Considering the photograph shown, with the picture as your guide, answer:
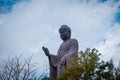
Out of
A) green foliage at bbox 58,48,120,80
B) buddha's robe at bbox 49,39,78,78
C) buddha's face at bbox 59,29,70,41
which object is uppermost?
buddha's face at bbox 59,29,70,41

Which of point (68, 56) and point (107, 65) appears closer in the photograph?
point (107, 65)

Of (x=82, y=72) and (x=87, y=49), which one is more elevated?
(x=87, y=49)

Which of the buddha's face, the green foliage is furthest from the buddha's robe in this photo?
the green foliage

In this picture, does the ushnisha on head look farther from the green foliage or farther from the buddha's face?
the green foliage

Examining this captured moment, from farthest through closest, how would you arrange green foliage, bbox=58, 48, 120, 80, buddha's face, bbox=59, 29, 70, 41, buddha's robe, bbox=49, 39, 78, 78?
1. buddha's face, bbox=59, 29, 70, 41
2. buddha's robe, bbox=49, 39, 78, 78
3. green foliage, bbox=58, 48, 120, 80

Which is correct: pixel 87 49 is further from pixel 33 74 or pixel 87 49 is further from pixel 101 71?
pixel 33 74

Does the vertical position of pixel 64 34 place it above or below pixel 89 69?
above

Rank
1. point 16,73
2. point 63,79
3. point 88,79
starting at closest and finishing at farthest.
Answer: point 88,79
point 63,79
point 16,73

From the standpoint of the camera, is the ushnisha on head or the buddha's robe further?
the ushnisha on head

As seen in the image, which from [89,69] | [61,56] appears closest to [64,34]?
[61,56]

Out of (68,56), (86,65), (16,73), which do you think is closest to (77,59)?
(86,65)

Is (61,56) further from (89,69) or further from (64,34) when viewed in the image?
(89,69)

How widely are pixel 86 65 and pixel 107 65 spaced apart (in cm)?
104

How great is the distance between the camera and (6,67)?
2186 centimetres
